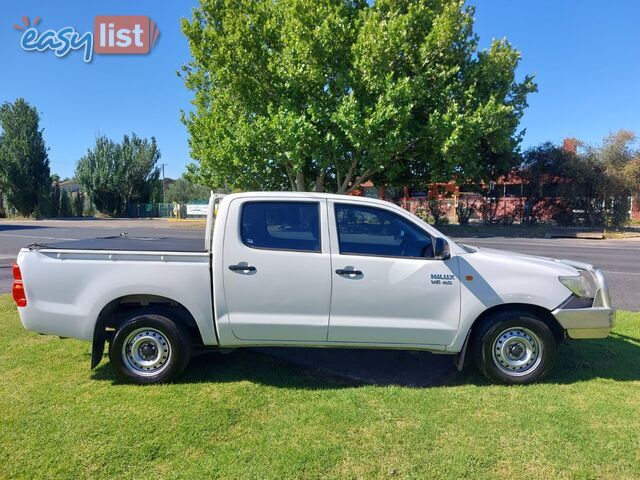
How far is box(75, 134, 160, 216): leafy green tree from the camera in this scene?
59281mm

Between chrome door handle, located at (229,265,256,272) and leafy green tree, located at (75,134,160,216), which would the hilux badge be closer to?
chrome door handle, located at (229,265,256,272)

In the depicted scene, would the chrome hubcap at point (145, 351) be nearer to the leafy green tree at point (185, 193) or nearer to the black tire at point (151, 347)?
the black tire at point (151, 347)

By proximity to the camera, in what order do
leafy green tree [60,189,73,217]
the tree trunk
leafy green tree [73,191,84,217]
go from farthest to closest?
leafy green tree [73,191,84,217], leafy green tree [60,189,73,217], the tree trunk

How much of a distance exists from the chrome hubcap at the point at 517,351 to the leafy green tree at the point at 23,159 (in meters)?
61.5

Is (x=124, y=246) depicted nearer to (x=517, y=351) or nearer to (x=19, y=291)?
(x=19, y=291)

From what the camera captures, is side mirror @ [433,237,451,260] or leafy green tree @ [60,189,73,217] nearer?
side mirror @ [433,237,451,260]

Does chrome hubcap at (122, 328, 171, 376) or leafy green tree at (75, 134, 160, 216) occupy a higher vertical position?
leafy green tree at (75, 134, 160, 216)

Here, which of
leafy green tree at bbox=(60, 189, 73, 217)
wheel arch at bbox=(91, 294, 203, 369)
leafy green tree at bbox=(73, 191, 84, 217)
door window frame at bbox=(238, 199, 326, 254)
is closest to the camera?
door window frame at bbox=(238, 199, 326, 254)

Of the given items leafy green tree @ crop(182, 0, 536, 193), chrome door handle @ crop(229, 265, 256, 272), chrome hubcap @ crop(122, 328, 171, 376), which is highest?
leafy green tree @ crop(182, 0, 536, 193)

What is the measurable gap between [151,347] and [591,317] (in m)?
4.05

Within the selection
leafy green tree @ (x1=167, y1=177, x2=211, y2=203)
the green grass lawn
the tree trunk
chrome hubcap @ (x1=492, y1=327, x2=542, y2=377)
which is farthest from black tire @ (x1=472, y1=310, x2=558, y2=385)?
leafy green tree @ (x1=167, y1=177, x2=211, y2=203)

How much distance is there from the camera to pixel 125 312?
4.49m

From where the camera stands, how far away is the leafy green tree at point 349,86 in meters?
20.7

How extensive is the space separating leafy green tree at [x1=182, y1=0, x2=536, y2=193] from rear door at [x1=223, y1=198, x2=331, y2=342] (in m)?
16.8
